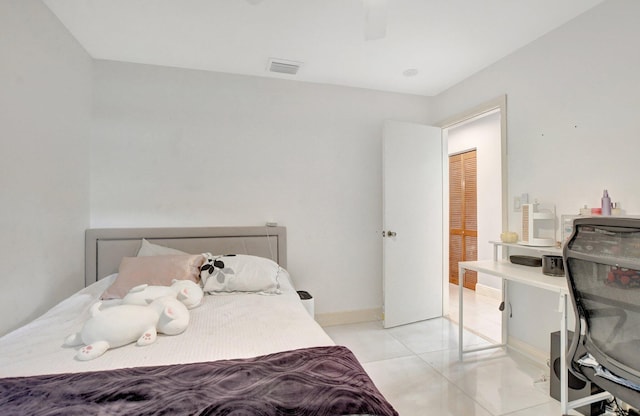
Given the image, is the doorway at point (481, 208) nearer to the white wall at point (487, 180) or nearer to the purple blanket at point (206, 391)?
the white wall at point (487, 180)

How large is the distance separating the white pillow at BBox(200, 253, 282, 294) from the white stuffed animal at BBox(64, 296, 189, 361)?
61 centimetres

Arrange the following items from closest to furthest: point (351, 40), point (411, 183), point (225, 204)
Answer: point (351, 40), point (225, 204), point (411, 183)

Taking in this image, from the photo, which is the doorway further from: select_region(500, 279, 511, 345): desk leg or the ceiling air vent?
the ceiling air vent

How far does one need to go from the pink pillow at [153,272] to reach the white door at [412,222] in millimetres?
1815

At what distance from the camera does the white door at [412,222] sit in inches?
122

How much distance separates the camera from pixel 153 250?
2482mm

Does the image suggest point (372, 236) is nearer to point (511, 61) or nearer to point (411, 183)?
point (411, 183)

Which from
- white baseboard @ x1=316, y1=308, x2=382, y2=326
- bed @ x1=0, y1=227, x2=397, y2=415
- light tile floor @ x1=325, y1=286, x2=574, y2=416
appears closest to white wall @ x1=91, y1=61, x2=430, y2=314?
white baseboard @ x1=316, y1=308, x2=382, y2=326

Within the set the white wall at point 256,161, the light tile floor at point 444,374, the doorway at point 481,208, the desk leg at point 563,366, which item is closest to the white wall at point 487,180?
the doorway at point 481,208

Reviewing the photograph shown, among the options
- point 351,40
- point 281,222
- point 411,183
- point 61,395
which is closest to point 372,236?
point 411,183

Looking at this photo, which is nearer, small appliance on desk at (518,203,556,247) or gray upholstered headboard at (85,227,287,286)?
small appliance on desk at (518,203,556,247)

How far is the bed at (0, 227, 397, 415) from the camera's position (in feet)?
3.07

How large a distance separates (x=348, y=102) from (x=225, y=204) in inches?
64.9

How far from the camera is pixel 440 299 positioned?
11.0 ft
